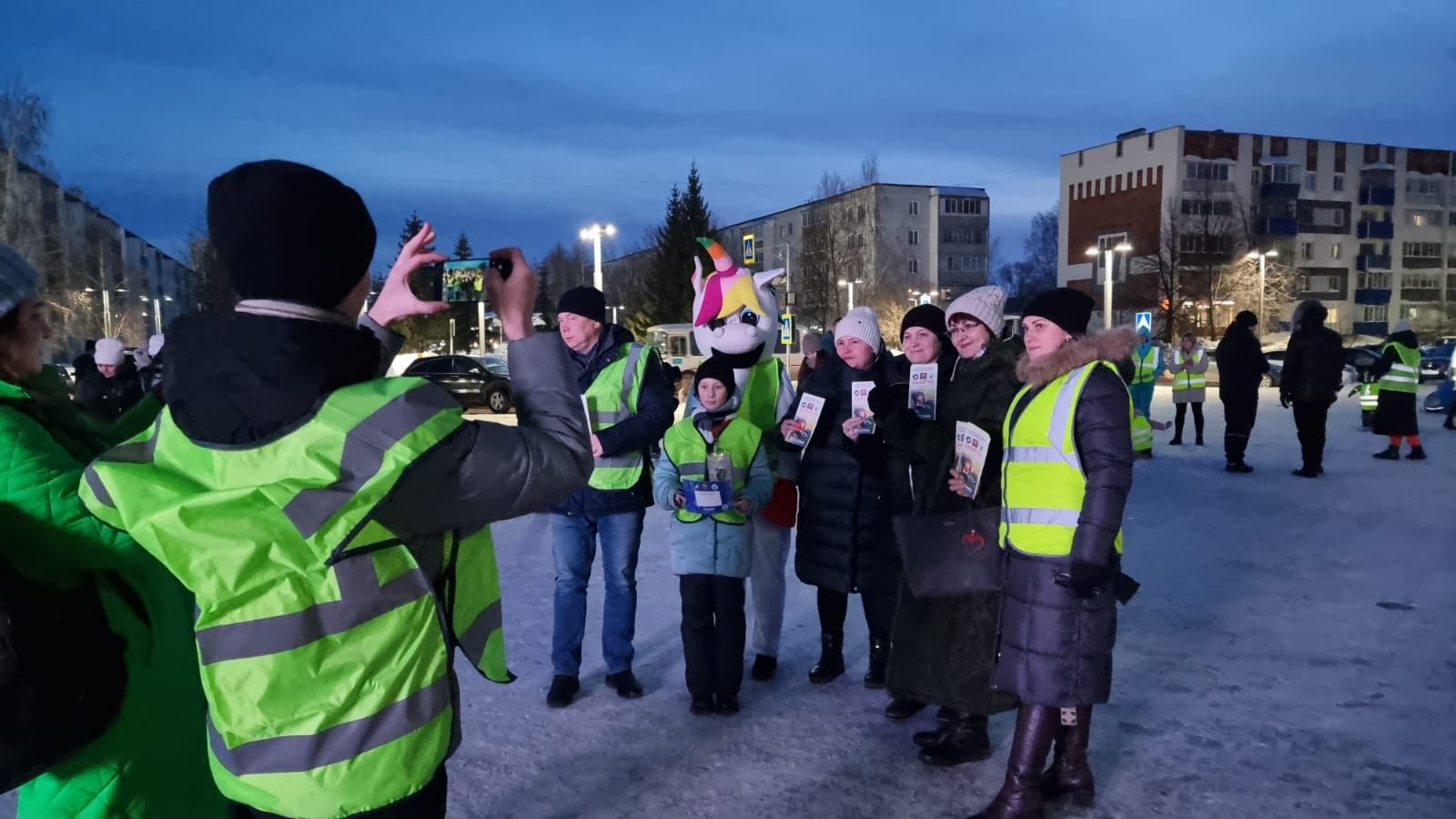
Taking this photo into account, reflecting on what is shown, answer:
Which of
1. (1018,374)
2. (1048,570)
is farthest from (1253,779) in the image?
(1018,374)

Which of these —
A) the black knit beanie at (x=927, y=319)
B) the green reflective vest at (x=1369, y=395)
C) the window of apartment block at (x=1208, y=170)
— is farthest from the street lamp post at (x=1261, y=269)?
the black knit beanie at (x=927, y=319)

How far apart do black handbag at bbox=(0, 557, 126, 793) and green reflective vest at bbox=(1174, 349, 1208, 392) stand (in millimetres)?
13404

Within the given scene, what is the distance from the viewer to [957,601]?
3.72 meters

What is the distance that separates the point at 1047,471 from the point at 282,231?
2.47 m

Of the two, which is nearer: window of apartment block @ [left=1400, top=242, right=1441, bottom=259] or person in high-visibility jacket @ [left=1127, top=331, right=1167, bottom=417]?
person in high-visibility jacket @ [left=1127, top=331, right=1167, bottom=417]

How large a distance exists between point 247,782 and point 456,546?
520 mm

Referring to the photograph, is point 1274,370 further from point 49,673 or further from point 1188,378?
point 49,673

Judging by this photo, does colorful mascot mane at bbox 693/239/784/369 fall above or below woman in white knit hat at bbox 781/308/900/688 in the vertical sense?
above

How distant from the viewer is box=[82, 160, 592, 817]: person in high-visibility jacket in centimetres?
154

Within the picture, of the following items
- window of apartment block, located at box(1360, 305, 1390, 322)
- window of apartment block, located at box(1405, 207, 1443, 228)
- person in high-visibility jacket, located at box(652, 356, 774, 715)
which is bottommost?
person in high-visibility jacket, located at box(652, 356, 774, 715)

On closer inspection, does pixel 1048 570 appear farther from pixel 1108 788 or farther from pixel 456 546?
pixel 456 546

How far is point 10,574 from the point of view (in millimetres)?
1756

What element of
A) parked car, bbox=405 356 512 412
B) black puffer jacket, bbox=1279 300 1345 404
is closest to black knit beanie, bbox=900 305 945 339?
black puffer jacket, bbox=1279 300 1345 404

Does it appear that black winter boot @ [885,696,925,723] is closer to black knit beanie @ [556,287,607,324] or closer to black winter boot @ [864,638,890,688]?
black winter boot @ [864,638,890,688]
